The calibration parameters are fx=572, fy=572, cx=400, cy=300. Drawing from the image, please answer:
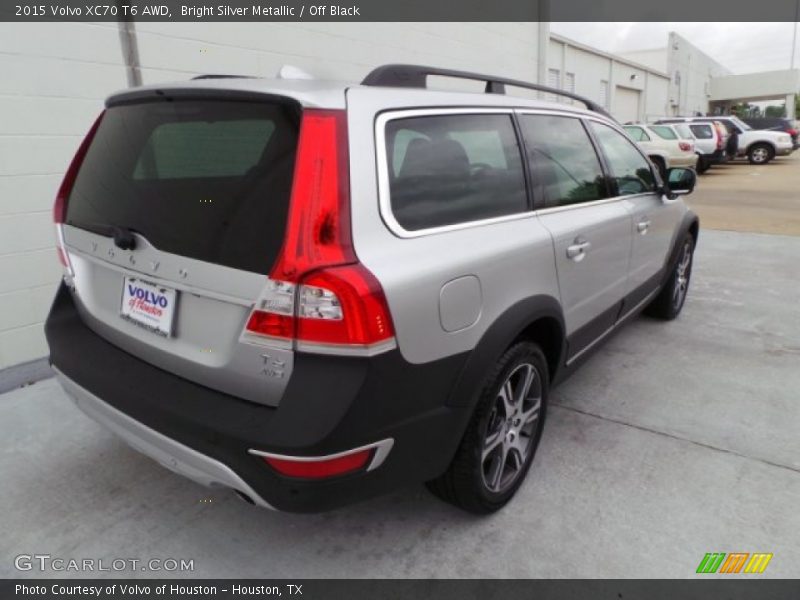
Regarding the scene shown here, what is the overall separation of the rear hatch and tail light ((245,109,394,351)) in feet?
0.16

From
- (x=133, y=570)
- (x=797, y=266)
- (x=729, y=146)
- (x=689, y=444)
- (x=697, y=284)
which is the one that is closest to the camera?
(x=133, y=570)

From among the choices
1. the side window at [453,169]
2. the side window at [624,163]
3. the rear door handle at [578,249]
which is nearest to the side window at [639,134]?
the side window at [624,163]

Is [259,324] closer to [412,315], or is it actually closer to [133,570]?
[412,315]

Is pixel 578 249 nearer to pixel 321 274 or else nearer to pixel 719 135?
pixel 321 274

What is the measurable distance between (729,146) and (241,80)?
21.6 meters

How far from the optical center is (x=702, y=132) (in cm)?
1797

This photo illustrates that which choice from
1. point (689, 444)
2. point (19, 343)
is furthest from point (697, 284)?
point (19, 343)

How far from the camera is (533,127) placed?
8.72ft

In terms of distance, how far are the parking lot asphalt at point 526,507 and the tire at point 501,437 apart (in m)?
0.15

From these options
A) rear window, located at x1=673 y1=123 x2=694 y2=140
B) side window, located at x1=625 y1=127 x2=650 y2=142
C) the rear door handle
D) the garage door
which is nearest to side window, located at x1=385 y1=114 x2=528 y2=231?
the rear door handle

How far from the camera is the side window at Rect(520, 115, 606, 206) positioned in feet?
8.58

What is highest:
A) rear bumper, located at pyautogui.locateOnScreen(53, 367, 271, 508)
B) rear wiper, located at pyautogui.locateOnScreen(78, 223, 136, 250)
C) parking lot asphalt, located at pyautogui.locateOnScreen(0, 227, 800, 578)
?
rear wiper, located at pyautogui.locateOnScreen(78, 223, 136, 250)

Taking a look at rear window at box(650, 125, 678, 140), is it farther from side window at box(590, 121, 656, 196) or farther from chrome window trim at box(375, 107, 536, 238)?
chrome window trim at box(375, 107, 536, 238)

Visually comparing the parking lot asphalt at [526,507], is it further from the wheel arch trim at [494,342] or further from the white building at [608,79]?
the white building at [608,79]
